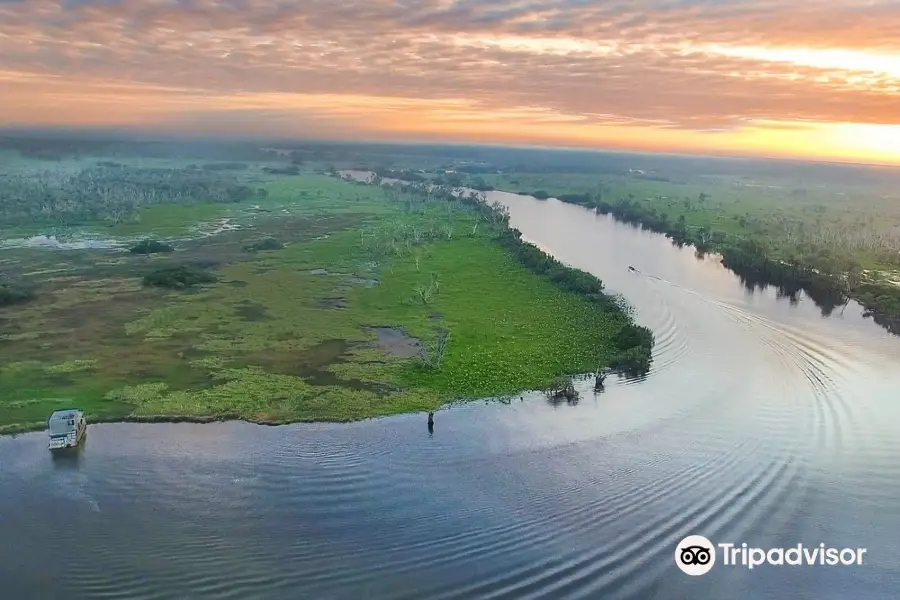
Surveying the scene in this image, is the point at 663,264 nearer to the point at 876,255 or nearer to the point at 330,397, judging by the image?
the point at 876,255

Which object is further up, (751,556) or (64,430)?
(64,430)

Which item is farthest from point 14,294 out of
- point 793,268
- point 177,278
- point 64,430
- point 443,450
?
point 793,268

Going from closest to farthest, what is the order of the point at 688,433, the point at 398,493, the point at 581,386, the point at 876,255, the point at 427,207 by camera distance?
the point at 398,493, the point at 688,433, the point at 581,386, the point at 876,255, the point at 427,207

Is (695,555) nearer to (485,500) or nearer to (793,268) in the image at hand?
(485,500)

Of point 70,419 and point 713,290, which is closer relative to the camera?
point 70,419

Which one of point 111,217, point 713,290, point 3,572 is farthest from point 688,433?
point 111,217

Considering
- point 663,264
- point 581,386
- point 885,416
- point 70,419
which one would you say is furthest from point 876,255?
→ point 70,419

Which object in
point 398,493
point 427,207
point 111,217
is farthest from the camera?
point 427,207
